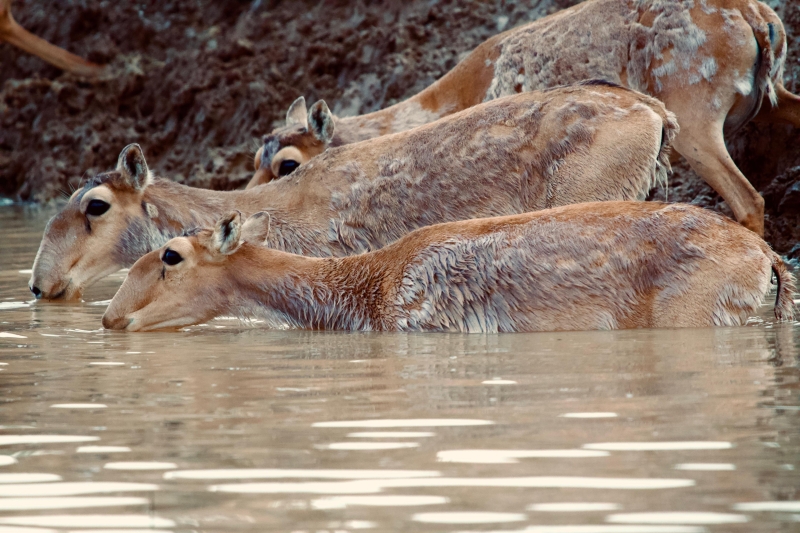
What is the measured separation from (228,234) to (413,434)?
11.9 feet

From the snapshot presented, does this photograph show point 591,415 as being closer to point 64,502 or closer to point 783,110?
point 64,502

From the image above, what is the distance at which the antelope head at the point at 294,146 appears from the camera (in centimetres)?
1161

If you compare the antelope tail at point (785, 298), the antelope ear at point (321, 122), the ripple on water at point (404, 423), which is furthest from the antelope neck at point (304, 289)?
the antelope ear at point (321, 122)

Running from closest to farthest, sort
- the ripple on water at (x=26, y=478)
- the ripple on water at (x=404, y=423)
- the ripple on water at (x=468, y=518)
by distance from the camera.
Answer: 1. the ripple on water at (x=468, y=518)
2. the ripple on water at (x=26, y=478)
3. the ripple on water at (x=404, y=423)

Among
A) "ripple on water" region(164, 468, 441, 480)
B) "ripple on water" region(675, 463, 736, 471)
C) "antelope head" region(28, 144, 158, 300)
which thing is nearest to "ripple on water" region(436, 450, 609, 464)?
→ "ripple on water" region(164, 468, 441, 480)

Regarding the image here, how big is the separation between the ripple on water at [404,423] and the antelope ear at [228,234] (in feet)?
10.6

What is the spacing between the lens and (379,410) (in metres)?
5.54

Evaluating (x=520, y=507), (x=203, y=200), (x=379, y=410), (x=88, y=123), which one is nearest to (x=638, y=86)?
(x=203, y=200)

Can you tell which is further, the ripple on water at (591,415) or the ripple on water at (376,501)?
the ripple on water at (591,415)

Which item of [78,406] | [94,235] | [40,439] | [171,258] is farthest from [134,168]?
[40,439]

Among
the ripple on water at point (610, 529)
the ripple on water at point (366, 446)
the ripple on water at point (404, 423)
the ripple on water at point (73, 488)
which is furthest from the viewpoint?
the ripple on water at point (404, 423)

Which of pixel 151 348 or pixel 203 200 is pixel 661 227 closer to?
pixel 151 348

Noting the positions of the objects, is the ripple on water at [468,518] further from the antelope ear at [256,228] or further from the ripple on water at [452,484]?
the antelope ear at [256,228]

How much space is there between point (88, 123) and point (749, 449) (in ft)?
57.5
